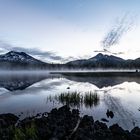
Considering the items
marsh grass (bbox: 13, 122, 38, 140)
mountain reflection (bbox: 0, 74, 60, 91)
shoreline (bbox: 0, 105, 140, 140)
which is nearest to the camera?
marsh grass (bbox: 13, 122, 38, 140)

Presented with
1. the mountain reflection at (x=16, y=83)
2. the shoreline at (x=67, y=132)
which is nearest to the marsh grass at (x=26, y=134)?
the shoreline at (x=67, y=132)

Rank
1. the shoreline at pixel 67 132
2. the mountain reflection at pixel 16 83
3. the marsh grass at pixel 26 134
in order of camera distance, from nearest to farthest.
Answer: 1. the marsh grass at pixel 26 134
2. the shoreline at pixel 67 132
3. the mountain reflection at pixel 16 83

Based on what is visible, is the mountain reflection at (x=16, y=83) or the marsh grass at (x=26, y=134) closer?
the marsh grass at (x=26, y=134)

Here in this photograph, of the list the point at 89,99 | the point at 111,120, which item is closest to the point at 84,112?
the point at 111,120

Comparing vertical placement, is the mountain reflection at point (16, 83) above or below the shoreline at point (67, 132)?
above

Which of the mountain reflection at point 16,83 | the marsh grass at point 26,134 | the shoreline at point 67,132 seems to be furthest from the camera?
the mountain reflection at point 16,83

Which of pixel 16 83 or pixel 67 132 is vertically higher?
pixel 16 83

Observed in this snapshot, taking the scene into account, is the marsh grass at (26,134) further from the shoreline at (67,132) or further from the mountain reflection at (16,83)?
the mountain reflection at (16,83)

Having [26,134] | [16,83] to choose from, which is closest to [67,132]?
[26,134]

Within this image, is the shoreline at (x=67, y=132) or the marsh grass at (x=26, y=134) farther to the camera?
the shoreline at (x=67, y=132)

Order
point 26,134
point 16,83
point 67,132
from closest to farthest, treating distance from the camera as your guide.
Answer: point 26,134 → point 67,132 → point 16,83

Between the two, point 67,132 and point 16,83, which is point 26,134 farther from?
point 16,83

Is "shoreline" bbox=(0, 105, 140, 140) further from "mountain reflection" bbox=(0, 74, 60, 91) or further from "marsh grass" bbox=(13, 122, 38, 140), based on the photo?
"mountain reflection" bbox=(0, 74, 60, 91)

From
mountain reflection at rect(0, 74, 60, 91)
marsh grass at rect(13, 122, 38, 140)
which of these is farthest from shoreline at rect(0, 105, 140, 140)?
mountain reflection at rect(0, 74, 60, 91)
